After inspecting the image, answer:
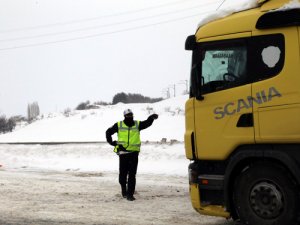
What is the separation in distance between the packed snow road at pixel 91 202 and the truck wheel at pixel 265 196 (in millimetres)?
1193

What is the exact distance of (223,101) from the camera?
20.6 ft

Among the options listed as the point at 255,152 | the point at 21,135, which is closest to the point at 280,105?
the point at 255,152

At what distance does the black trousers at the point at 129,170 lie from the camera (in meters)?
9.41

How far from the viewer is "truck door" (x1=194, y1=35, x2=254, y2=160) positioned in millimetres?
6086

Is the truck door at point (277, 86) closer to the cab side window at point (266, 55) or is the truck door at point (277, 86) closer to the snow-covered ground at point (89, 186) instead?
the cab side window at point (266, 55)

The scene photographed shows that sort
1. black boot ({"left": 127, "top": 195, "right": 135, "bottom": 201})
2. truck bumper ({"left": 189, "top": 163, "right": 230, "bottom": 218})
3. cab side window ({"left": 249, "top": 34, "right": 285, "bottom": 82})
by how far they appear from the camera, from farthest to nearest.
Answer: black boot ({"left": 127, "top": 195, "right": 135, "bottom": 201}), truck bumper ({"left": 189, "top": 163, "right": 230, "bottom": 218}), cab side window ({"left": 249, "top": 34, "right": 285, "bottom": 82})

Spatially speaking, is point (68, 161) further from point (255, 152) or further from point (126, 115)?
point (255, 152)

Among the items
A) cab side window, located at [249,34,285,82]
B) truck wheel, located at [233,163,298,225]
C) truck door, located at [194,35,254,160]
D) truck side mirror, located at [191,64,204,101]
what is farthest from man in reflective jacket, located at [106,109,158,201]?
cab side window, located at [249,34,285,82]

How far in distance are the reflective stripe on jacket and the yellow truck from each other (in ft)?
9.94

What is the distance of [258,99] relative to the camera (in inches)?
234

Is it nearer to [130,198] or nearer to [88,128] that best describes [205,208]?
[130,198]

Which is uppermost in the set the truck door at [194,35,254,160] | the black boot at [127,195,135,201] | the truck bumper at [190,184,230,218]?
the truck door at [194,35,254,160]

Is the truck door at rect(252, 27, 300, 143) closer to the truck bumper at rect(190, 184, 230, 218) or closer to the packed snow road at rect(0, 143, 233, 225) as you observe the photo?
the truck bumper at rect(190, 184, 230, 218)

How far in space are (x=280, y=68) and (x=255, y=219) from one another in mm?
1942
